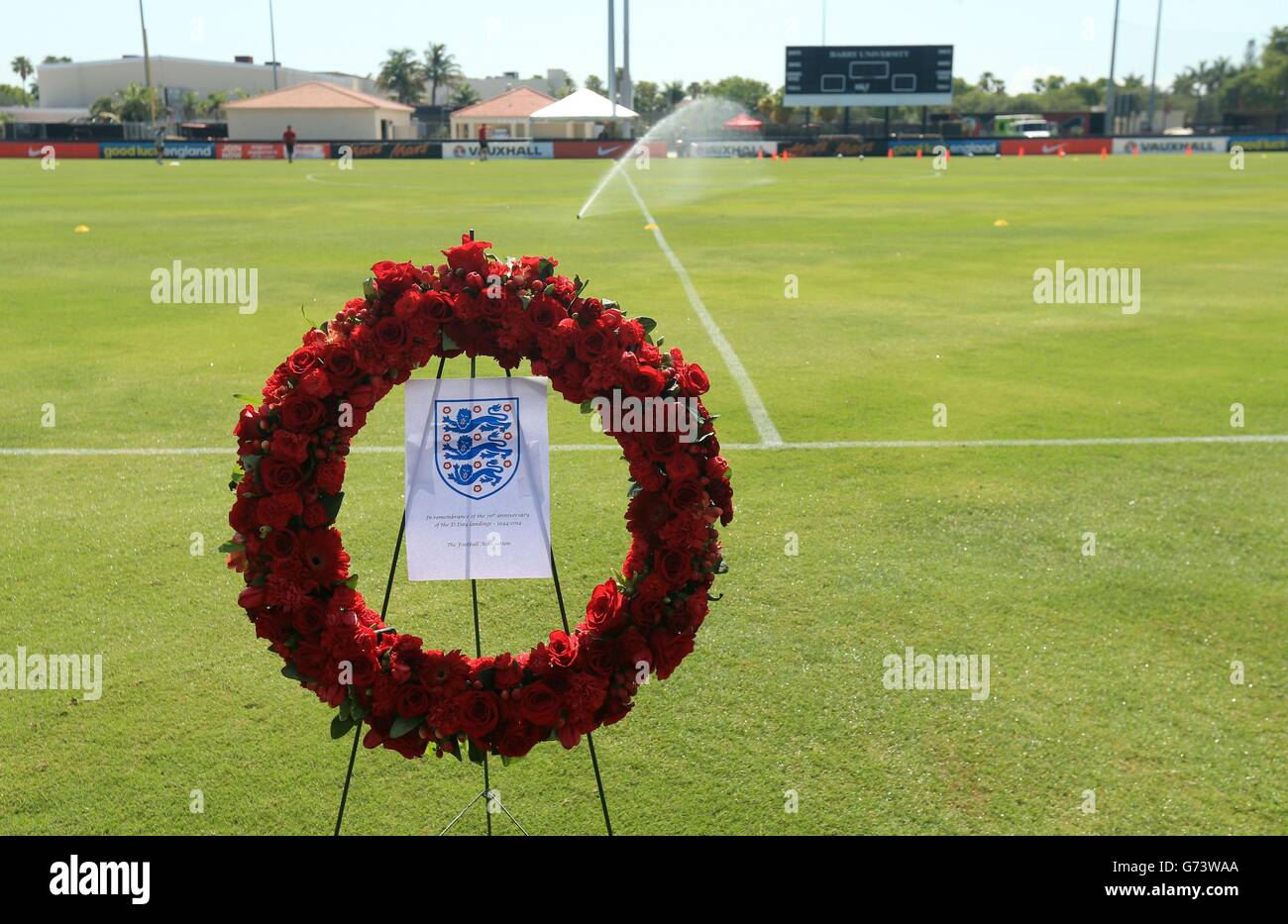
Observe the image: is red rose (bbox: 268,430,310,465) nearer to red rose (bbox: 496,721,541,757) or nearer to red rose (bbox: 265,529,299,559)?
red rose (bbox: 265,529,299,559)

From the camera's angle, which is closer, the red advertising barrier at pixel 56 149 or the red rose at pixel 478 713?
the red rose at pixel 478 713

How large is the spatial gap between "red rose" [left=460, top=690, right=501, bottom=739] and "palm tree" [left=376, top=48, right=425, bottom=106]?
14693 cm

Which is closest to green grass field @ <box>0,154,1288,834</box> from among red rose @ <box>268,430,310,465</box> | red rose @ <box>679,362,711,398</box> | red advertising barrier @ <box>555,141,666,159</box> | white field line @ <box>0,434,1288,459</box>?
white field line @ <box>0,434,1288,459</box>

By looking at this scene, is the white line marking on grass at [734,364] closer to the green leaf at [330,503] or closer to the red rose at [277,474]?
the green leaf at [330,503]

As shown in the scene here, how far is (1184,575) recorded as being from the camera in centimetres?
638

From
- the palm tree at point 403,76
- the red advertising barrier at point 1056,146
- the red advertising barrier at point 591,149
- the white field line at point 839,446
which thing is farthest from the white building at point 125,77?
the white field line at point 839,446

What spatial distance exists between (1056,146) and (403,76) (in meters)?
96.1

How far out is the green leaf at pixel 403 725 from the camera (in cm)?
378

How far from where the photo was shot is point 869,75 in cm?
7706

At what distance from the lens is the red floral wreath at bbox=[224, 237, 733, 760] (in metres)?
3.78

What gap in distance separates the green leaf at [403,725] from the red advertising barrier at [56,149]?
68596 millimetres

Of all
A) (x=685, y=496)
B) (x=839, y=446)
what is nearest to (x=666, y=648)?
(x=685, y=496)
